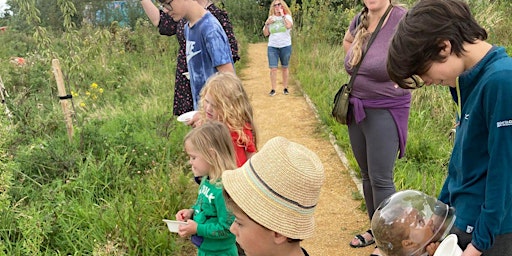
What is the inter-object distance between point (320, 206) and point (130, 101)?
4047 mm

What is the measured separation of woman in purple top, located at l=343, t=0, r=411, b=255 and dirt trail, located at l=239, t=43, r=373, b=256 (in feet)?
2.93

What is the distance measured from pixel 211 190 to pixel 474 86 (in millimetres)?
1334

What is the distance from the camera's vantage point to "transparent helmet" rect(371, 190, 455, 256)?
1773 millimetres

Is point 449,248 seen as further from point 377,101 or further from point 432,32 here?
point 377,101

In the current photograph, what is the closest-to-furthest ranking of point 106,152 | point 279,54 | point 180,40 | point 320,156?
point 180,40
point 106,152
point 320,156
point 279,54

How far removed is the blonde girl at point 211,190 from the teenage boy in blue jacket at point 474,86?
107 cm

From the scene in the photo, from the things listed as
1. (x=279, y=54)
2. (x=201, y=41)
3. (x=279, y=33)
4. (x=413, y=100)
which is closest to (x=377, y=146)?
(x=201, y=41)

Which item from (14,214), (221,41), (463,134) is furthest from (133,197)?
(463,134)

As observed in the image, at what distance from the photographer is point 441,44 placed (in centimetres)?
163

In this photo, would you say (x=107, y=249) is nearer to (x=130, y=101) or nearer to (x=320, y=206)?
(x=320, y=206)

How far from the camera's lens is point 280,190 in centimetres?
160

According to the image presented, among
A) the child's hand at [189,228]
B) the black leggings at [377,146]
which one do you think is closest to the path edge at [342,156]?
the black leggings at [377,146]

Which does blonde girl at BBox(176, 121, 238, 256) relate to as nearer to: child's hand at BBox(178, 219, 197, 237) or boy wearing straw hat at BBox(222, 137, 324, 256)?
child's hand at BBox(178, 219, 197, 237)

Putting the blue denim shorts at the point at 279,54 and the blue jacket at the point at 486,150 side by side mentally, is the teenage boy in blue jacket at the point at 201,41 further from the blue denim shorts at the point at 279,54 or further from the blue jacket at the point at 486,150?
the blue denim shorts at the point at 279,54
